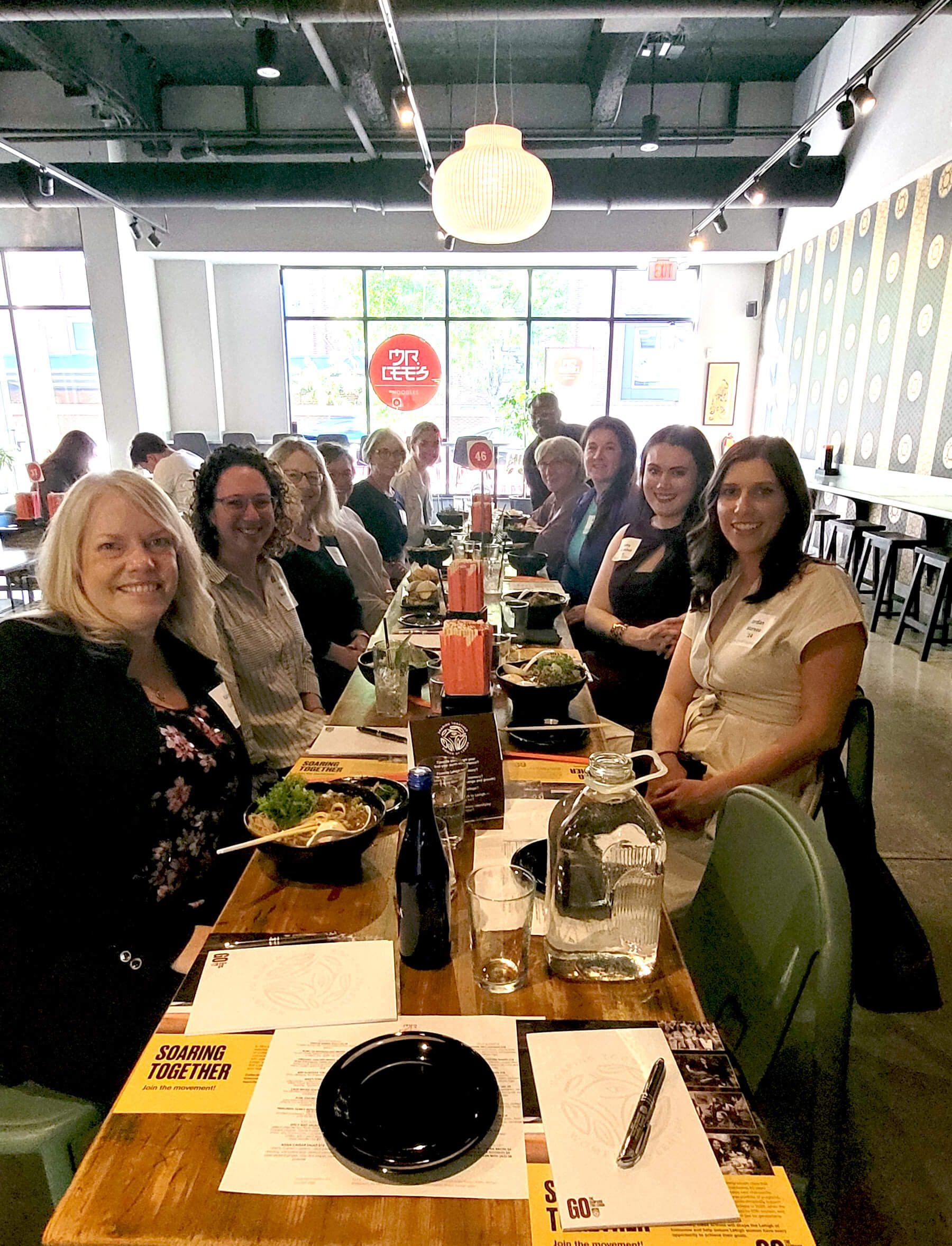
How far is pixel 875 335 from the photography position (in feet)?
23.3

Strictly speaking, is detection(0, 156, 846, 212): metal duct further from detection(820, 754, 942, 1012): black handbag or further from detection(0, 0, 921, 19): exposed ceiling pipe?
detection(820, 754, 942, 1012): black handbag

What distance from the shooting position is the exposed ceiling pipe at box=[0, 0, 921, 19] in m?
4.63

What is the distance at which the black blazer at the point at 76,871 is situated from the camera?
45.7 inches

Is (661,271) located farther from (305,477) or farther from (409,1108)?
(409,1108)

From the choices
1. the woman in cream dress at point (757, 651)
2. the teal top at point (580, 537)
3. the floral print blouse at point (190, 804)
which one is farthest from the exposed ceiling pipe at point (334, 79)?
the floral print blouse at point (190, 804)

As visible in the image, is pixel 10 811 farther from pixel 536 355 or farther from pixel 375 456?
pixel 536 355

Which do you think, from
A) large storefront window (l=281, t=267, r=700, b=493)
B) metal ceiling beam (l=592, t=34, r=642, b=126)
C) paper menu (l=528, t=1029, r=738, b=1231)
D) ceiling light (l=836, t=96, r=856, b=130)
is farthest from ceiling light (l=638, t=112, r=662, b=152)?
paper menu (l=528, t=1029, r=738, b=1231)

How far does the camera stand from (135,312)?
30.9 feet

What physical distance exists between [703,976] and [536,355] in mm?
10549

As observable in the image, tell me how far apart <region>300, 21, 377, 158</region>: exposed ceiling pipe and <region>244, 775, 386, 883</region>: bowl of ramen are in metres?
5.36

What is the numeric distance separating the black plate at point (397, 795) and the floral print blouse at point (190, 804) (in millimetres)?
310

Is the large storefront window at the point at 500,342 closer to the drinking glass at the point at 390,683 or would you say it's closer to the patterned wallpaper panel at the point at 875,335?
the patterned wallpaper panel at the point at 875,335

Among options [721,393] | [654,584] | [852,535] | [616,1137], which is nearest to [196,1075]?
[616,1137]

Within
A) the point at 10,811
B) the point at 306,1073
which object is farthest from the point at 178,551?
the point at 306,1073
